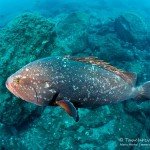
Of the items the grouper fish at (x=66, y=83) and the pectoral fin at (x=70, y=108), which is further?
the grouper fish at (x=66, y=83)

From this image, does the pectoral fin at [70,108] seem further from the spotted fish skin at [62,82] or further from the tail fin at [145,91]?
the tail fin at [145,91]

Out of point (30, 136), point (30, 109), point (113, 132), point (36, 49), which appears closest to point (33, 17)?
point (36, 49)

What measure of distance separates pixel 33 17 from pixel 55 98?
539 centimetres

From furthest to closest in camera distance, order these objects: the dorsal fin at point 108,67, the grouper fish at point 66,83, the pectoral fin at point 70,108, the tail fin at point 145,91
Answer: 1. the tail fin at point 145,91
2. the dorsal fin at point 108,67
3. the grouper fish at point 66,83
4. the pectoral fin at point 70,108

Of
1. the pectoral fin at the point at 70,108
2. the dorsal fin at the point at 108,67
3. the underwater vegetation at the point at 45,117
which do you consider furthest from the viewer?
the underwater vegetation at the point at 45,117

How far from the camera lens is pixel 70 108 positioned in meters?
2.74

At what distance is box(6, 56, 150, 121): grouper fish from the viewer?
291cm

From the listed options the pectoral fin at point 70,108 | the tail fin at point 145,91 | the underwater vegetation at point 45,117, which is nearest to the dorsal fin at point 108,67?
the tail fin at point 145,91

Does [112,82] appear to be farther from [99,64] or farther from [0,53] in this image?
[0,53]

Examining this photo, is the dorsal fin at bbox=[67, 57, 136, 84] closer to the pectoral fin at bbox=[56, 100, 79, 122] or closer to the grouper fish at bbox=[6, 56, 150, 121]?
the grouper fish at bbox=[6, 56, 150, 121]

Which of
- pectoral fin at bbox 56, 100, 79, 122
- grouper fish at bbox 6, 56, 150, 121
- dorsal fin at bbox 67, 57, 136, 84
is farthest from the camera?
dorsal fin at bbox 67, 57, 136, 84

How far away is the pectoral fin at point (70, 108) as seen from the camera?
271cm

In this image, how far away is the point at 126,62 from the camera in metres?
9.64

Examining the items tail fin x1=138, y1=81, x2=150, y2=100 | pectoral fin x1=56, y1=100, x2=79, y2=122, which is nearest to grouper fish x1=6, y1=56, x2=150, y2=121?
pectoral fin x1=56, y1=100, x2=79, y2=122
